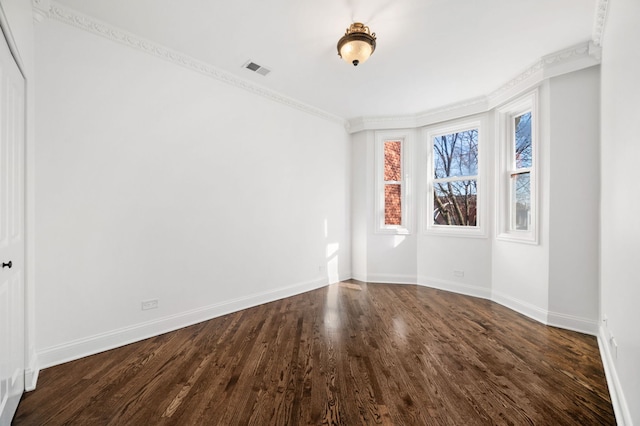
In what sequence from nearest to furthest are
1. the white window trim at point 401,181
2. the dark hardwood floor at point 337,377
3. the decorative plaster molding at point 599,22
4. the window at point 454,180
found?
1. the dark hardwood floor at point 337,377
2. the decorative plaster molding at point 599,22
3. the window at point 454,180
4. the white window trim at point 401,181

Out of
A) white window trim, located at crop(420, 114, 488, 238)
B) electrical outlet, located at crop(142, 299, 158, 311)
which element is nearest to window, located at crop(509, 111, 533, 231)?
white window trim, located at crop(420, 114, 488, 238)

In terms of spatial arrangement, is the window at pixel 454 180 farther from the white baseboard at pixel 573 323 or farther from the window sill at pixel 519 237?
the white baseboard at pixel 573 323

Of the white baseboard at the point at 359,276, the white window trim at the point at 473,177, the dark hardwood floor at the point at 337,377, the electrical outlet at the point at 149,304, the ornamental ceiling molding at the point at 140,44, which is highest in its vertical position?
the ornamental ceiling molding at the point at 140,44

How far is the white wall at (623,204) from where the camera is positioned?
1.37 m

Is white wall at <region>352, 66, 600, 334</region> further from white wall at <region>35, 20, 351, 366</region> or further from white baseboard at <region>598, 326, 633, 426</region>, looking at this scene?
white wall at <region>35, 20, 351, 366</region>

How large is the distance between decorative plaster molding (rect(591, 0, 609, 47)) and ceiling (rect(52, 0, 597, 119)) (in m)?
0.06

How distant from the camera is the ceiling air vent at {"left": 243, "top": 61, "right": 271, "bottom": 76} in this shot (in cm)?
311

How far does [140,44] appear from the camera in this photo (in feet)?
8.64

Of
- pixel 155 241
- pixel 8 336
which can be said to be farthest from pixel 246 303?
pixel 8 336

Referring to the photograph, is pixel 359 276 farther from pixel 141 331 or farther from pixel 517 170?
pixel 141 331

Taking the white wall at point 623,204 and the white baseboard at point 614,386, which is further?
the white baseboard at point 614,386

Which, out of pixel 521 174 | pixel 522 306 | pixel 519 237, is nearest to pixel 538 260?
pixel 519 237

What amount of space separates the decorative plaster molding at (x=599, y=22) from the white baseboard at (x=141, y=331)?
4345mm

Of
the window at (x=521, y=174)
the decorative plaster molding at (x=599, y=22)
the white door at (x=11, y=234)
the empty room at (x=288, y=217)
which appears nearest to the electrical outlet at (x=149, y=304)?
the empty room at (x=288, y=217)
